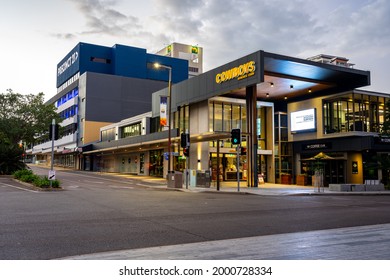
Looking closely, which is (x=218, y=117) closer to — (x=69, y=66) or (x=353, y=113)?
(x=353, y=113)

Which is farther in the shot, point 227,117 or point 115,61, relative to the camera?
point 115,61

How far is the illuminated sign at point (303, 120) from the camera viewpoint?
126ft

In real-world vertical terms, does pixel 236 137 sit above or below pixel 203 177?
above

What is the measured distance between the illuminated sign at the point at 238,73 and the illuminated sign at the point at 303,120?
34.2 ft

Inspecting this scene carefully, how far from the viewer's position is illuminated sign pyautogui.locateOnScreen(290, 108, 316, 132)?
1507 inches

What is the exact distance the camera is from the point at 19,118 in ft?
142

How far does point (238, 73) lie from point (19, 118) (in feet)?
84.5

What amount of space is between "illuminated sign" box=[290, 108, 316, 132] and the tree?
2710cm

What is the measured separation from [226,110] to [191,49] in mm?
112735

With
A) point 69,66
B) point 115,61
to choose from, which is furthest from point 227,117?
point 69,66

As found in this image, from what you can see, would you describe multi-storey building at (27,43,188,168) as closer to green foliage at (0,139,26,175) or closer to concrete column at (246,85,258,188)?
green foliage at (0,139,26,175)

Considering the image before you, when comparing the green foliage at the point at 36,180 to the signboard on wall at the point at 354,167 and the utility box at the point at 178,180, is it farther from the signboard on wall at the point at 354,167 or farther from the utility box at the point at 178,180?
the signboard on wall at the point at 354,167

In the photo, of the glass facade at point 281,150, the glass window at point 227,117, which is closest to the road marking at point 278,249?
the glass window at point 227,117

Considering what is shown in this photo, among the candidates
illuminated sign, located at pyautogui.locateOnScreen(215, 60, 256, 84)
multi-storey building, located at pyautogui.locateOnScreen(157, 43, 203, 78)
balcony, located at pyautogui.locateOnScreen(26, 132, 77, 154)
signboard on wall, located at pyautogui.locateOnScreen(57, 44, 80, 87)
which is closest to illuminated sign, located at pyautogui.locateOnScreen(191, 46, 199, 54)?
multi-storey building, located at pyautogui.locateOnScreen(157, 43, 203, 78)
